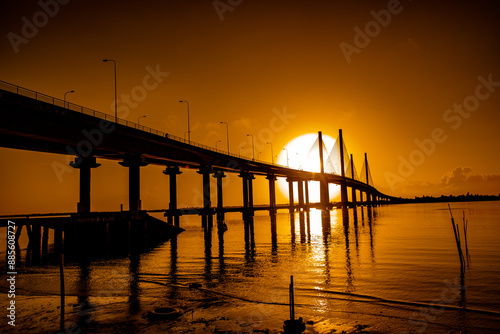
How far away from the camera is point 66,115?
3503 cm

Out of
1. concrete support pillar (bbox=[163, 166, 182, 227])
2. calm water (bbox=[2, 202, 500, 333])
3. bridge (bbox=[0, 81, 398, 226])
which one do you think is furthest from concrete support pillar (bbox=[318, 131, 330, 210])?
calm water (bbox=[2, 202, 500, 333])

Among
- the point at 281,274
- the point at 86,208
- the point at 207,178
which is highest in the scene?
the point at 207,178

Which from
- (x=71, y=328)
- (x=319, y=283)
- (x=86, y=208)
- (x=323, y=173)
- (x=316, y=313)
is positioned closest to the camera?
(x=71, y=328)

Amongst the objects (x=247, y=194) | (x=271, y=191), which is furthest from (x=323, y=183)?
(x=247, y=194)

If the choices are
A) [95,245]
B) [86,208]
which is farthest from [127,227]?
[86,208]

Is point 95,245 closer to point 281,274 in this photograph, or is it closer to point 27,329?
point 281,274

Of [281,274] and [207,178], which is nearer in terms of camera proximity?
[281,274]

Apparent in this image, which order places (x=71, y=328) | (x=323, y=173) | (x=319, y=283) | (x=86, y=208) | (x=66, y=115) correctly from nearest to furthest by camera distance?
(x=71, y=328) → (x=319, y=283) → (x=66, y=115) → (x=86, y=208) → (x=323, y=173)

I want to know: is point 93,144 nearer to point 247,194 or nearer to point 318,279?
point 318,279

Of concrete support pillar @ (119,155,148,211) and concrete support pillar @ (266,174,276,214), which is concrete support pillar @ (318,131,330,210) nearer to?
concrete support pillar @ (266,174,276,214)

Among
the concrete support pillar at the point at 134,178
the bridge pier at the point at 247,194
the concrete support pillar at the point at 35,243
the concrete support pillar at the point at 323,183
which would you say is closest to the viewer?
the concrete support pillar at the point at 35,243

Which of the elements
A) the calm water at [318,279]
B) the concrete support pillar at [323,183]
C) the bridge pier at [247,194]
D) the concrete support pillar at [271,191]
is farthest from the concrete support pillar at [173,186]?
the concrete support pillar at [323,183]

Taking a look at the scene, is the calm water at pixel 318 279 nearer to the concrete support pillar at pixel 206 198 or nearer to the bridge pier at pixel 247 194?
the concrete support pillar at pixel 206 198

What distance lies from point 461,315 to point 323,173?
118794mm
